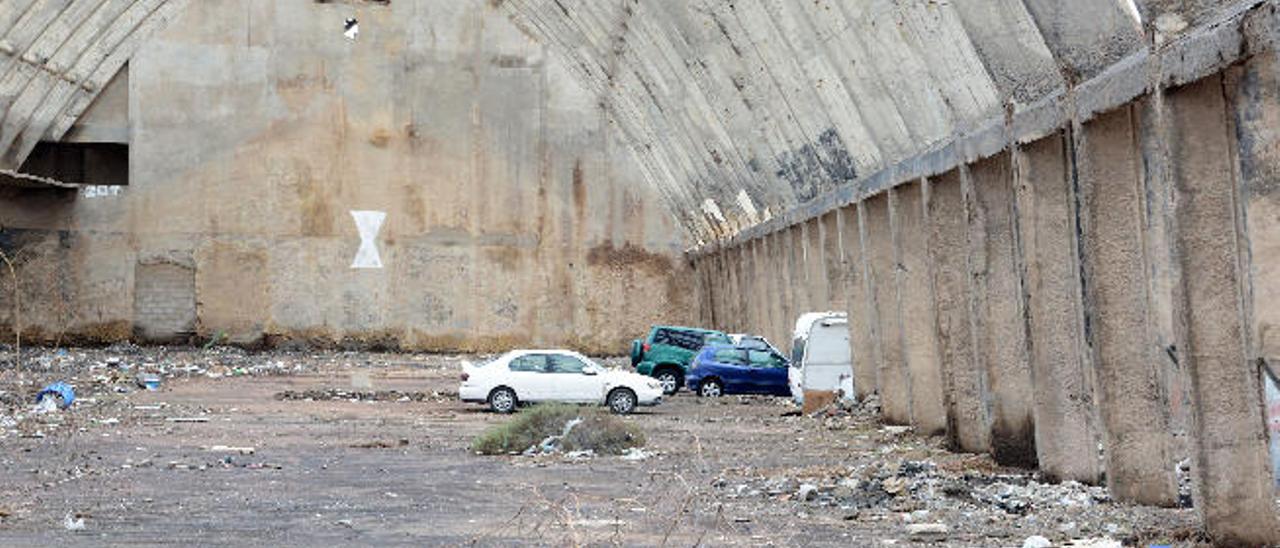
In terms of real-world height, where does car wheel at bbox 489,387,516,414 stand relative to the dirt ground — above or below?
above

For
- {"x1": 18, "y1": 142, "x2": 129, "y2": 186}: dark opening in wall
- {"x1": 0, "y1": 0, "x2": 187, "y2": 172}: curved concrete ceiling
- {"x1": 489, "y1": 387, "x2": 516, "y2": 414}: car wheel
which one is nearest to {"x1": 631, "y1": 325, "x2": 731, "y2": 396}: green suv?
{"x1": 489, "y1": 387, "x2": 516, "y2": 414}: car wheel

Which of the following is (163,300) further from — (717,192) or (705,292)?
(717,192)

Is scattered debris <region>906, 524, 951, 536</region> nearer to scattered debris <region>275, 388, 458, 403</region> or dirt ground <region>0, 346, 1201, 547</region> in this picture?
dirt ground <region>0, 346, 1201, 547</region>

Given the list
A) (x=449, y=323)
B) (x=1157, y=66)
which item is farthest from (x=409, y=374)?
(x=1157, y=66)

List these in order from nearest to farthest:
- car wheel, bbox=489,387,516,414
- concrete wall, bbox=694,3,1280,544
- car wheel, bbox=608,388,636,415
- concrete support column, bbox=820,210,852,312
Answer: concrete wall, bbox=694,3,1280,544
car wheel, bbox=489,387,516,414
car wheel, bbox=608,388,636,415
concrete support column, bbox=820,210,852,312

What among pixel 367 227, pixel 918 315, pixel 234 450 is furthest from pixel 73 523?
pixel 367 227

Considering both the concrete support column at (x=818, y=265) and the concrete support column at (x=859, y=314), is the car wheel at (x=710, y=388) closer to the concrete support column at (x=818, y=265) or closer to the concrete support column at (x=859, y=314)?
the concrete support column at (x=818, y=265)

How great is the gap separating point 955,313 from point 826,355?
246 inches

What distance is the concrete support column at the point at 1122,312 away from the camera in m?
12.3

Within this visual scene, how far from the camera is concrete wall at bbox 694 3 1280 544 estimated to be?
9969 millimetres

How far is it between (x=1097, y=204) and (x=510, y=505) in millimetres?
4991

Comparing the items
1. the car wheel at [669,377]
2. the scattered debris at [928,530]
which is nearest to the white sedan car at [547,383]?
the car wheel at [669,377]

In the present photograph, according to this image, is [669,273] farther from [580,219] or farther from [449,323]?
[449,323]

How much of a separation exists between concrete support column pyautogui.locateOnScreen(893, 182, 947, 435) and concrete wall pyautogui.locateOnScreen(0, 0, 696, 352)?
2437 centimetres
